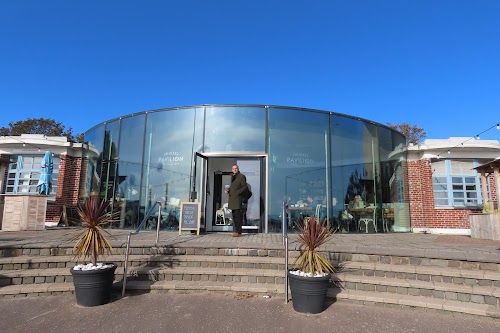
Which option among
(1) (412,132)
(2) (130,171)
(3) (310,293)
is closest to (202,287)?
(3) (310,293)

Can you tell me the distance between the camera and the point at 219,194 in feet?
32.8

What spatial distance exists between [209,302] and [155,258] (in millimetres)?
1555

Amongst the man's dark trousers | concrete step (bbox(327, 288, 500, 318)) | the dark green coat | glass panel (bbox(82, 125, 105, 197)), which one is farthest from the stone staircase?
glass panel (bbox(82, 125, 105, 197))

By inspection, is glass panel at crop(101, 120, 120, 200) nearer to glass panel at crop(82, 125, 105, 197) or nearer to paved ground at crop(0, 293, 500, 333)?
glass panel at crop(82, 125, 105, 197)

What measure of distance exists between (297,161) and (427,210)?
19.3 ft

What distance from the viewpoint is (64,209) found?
35.5 feet

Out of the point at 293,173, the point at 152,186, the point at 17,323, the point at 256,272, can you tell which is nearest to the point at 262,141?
the point at 293,173

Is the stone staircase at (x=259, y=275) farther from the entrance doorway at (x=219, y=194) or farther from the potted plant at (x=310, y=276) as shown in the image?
the entrance doorway at (x=219, y=194)

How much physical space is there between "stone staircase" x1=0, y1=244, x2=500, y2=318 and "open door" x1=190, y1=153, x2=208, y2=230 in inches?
120

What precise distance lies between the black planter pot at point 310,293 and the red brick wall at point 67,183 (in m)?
11.3

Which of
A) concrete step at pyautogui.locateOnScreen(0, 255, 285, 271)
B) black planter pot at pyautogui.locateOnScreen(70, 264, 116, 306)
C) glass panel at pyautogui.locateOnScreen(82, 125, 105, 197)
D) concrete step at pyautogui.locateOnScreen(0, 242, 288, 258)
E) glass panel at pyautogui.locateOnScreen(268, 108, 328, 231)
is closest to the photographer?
black planter pot at pyautogui.locateOnScreen(70, 264, 116, 306)

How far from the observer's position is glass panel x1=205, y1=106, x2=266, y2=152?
29.9 ft

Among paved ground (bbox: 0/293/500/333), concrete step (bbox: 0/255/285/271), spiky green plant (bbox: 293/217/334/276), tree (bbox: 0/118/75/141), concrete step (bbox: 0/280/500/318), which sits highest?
tree (bbox: 0/118/75/141)

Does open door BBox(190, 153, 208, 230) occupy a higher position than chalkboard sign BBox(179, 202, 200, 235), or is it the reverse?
open door BBox(190, 153, 208, 230)
